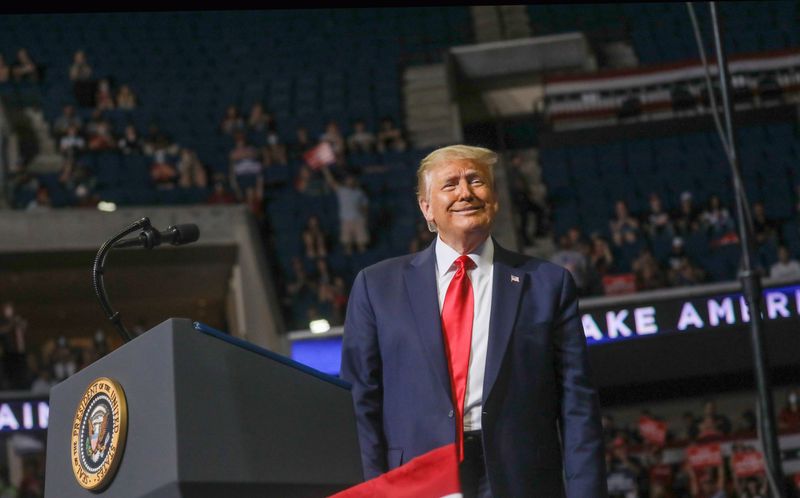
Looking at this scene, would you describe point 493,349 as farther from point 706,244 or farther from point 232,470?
point 706,244

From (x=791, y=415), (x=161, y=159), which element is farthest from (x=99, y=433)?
(x=161, y=159)

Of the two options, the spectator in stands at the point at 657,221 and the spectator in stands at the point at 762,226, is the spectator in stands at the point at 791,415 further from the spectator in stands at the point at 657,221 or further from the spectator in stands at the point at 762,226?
the spectator in stands at the point at 657,221

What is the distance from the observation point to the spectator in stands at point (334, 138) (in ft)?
46.8

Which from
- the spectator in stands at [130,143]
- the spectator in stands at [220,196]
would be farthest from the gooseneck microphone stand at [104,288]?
the spectator in stands at [130,143]

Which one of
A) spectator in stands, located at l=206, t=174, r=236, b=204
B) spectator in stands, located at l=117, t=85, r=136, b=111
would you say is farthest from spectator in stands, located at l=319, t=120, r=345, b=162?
spectator in stands, located at l=117, t=85, r=136, b=111

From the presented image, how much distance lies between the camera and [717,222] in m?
12.4

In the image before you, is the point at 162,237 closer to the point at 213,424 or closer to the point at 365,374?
the point at 365,374

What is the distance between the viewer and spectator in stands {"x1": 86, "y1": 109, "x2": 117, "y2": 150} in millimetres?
14453

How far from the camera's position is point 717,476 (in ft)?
31.1

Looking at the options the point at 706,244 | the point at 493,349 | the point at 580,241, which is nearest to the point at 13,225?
the point at 580,241

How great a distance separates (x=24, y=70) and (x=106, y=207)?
5012 mm

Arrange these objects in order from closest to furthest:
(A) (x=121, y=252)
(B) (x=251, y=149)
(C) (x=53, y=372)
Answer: (C) (x=53, y=372) < (A) (x=121, y=252) < (B) (x=251, y=149)

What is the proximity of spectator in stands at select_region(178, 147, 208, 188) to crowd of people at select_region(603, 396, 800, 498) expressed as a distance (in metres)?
5.47

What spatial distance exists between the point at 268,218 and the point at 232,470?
36.3 ft
